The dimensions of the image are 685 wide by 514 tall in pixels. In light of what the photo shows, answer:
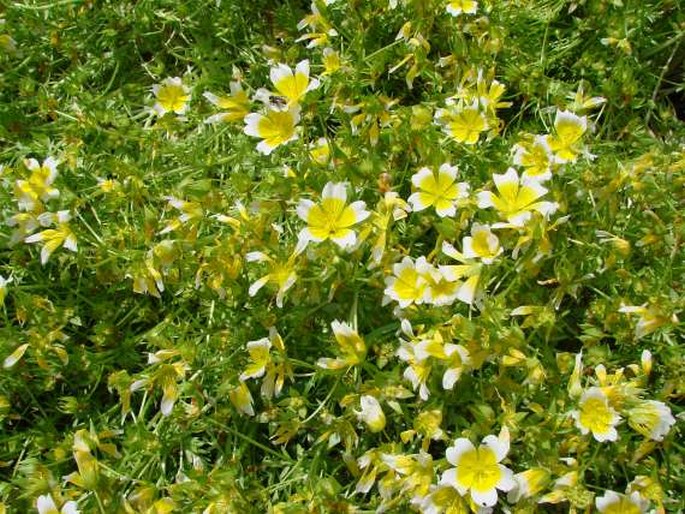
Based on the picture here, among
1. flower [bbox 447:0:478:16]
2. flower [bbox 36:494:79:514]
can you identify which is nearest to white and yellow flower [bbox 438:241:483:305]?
flower [bbox 447:0:478:16]

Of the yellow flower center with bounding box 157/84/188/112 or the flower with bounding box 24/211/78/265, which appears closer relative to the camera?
the flower with bounding box 24/211/78/265

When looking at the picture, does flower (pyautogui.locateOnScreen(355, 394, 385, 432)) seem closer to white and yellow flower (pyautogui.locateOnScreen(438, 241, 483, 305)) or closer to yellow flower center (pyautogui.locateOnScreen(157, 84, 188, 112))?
white and yellow flower (pyautogui.locateOnScreen(438, 241, 483, 305))

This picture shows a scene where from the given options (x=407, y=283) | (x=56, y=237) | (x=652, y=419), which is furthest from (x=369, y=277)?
(x=56, y=237)

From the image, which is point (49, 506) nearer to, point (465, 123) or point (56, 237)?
point (56, 237)

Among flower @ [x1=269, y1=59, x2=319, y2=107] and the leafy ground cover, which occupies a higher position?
flower @ [x1=269, y1=59, x2=319, y2=107]

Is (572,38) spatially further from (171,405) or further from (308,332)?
(171,405)

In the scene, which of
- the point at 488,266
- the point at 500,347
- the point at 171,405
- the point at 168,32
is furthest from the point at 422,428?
the point at 168,32

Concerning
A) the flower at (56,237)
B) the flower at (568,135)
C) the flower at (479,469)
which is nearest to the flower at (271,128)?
the flower at (56,237)

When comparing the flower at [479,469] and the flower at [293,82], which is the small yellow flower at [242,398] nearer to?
the flower at [479,469]
